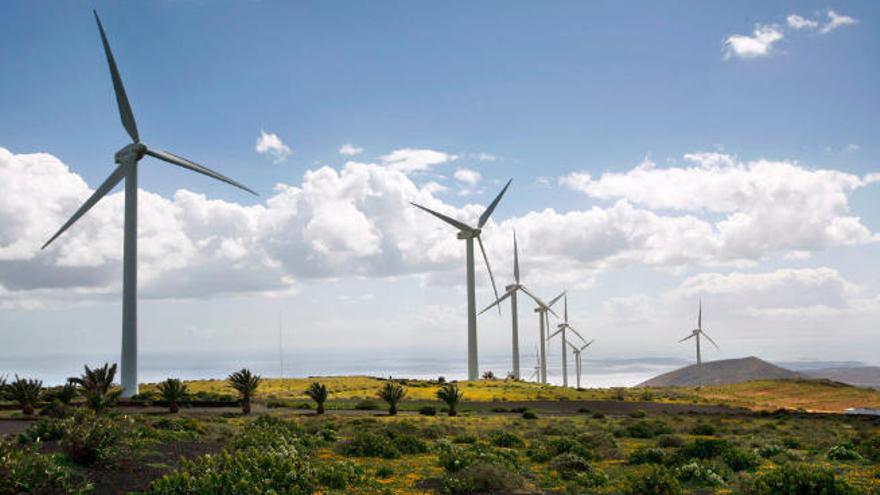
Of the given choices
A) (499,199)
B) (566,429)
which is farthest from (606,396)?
(566,429)

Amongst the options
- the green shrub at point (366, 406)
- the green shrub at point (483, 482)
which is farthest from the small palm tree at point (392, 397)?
the green shrub at point (483, 482)

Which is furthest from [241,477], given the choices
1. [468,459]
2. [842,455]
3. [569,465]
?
[842,455]

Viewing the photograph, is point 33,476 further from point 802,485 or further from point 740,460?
point 740,460

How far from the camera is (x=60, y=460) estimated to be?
72.4 feet

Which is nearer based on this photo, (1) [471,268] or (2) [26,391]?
(2) [26,391]

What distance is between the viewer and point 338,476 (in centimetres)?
2345

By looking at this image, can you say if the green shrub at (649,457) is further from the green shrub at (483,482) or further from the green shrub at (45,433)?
the green shrub at (45,433)

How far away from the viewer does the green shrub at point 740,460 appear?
94.3 ft

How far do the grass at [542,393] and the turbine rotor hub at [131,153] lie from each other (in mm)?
26382

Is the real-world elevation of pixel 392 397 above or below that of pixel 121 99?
below

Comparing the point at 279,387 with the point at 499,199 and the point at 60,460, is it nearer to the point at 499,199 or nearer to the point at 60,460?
the point at 499,199

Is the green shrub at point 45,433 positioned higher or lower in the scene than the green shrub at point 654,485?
higher

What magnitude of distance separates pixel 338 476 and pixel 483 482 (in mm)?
4871

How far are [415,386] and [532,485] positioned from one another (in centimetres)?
7164
